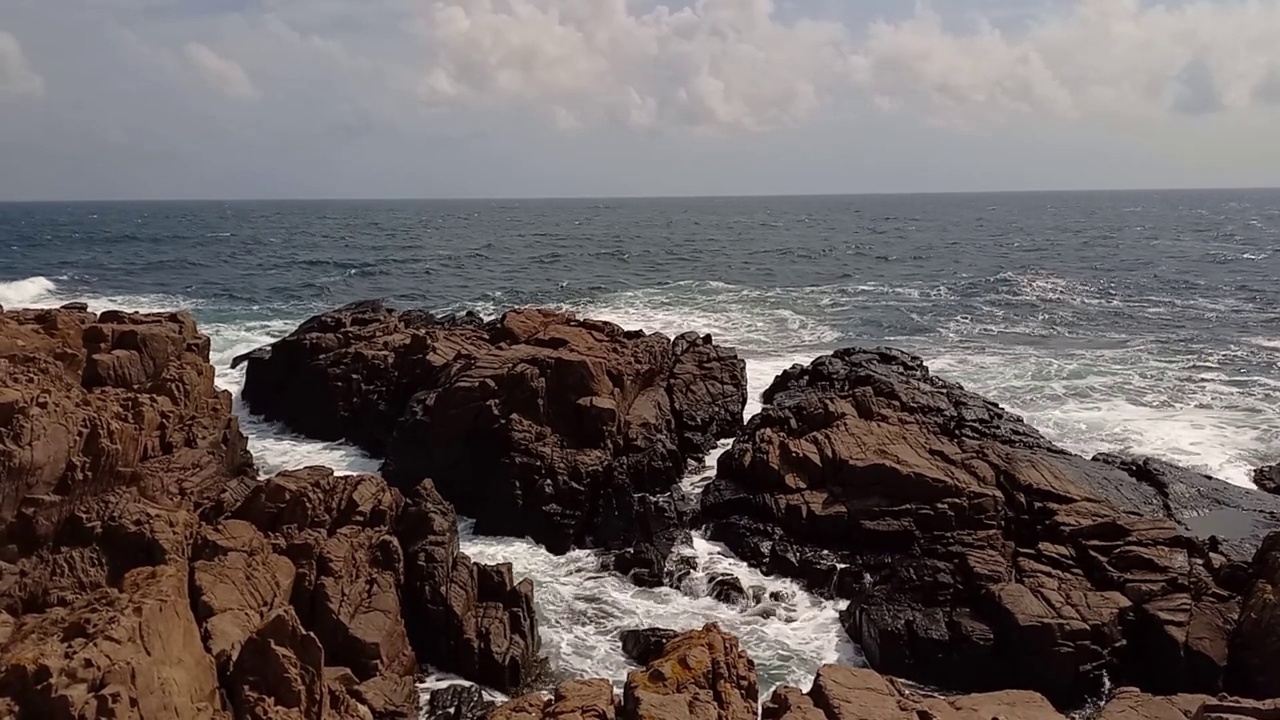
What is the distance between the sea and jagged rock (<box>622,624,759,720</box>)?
365 centimetres

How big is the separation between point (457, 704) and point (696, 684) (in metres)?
4.62

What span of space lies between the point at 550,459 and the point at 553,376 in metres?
2.25

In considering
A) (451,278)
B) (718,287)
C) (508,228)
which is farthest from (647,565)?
(508,228)

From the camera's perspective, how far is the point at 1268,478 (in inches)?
793

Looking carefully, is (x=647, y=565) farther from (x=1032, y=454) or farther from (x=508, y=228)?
(x=508, y=228)

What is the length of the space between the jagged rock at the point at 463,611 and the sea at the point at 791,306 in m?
0.97

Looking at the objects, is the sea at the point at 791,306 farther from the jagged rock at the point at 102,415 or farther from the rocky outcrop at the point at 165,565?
the jagged rock at the point at 102,415

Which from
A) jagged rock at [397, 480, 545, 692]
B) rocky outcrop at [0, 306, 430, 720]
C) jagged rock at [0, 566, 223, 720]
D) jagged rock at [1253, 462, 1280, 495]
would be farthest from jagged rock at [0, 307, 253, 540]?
jagged rock at [1253, 462, 1280, 495]

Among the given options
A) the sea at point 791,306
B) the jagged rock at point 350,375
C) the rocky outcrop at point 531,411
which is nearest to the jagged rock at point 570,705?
the sea at point 791,306

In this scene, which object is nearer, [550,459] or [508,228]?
[550,459]

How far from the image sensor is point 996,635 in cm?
1392

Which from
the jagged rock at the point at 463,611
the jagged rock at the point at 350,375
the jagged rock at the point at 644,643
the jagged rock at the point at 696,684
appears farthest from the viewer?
the jagged rock at the point at 350,375

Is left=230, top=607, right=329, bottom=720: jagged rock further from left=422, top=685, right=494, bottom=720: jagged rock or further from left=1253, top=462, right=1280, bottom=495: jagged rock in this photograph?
left=1253, top=462, right=1280, bottom=495: jagged rock

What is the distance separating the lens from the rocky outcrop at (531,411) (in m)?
18.8
